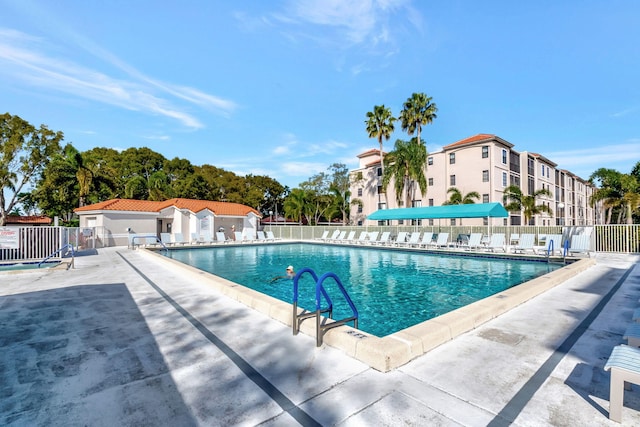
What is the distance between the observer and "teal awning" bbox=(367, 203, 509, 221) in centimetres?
1769

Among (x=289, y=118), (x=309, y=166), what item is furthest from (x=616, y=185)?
(x=309, y=166)

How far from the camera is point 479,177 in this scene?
29.4m

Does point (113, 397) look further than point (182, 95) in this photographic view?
No

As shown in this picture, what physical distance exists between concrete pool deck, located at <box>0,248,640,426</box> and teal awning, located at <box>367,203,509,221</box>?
1343 centimetres

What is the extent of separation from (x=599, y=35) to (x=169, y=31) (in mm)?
18566

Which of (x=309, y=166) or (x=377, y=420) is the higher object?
(x=309, y=166)

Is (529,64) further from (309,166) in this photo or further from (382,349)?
(309,166)

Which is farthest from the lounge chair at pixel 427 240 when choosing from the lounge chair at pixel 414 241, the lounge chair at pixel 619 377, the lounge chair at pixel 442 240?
the lounge chair at pixel 619 377

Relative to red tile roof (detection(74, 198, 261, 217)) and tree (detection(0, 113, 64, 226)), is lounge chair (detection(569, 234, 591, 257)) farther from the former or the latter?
tree (detection(0, 113, 64, 226))

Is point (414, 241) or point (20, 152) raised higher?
point (20, 152)

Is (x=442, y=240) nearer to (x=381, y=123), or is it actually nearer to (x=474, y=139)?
(x=474, y=139)

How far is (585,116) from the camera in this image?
2367cm

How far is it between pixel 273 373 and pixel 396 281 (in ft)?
24.1

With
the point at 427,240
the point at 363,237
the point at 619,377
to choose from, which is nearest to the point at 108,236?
the point at 363,237
